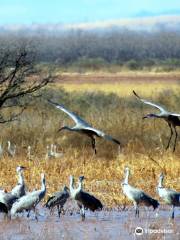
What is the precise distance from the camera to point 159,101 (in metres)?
29.8

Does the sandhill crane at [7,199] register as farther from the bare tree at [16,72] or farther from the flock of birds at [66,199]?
the bare tree at [16,72]

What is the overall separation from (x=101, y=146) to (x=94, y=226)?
860 centimetres

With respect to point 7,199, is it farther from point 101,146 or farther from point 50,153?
point 101,146

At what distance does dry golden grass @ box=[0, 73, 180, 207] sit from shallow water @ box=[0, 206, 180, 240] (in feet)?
2.74

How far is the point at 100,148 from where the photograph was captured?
2091 centimetres

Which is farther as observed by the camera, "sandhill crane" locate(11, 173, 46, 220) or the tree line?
the tree line

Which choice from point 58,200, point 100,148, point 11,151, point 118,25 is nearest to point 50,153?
point 11,151

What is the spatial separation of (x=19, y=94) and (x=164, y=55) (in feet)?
189

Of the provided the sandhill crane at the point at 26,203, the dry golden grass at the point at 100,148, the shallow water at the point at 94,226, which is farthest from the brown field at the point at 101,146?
the sandhill crane at the point at 26,203

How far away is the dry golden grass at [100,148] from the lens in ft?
52.6

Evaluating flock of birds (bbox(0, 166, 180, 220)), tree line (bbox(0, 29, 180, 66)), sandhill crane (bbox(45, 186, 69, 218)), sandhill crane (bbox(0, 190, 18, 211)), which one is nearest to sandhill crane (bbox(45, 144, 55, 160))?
sandhill crane (bbox(0, 190, 18, 211))

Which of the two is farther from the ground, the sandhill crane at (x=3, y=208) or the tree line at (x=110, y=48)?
the sandhill crane at (x=3, y=208)

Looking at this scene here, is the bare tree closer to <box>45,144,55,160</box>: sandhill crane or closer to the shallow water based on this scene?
<box>45,144,55,160</box>: sandhill crane

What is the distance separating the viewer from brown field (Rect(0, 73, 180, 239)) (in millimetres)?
16016
